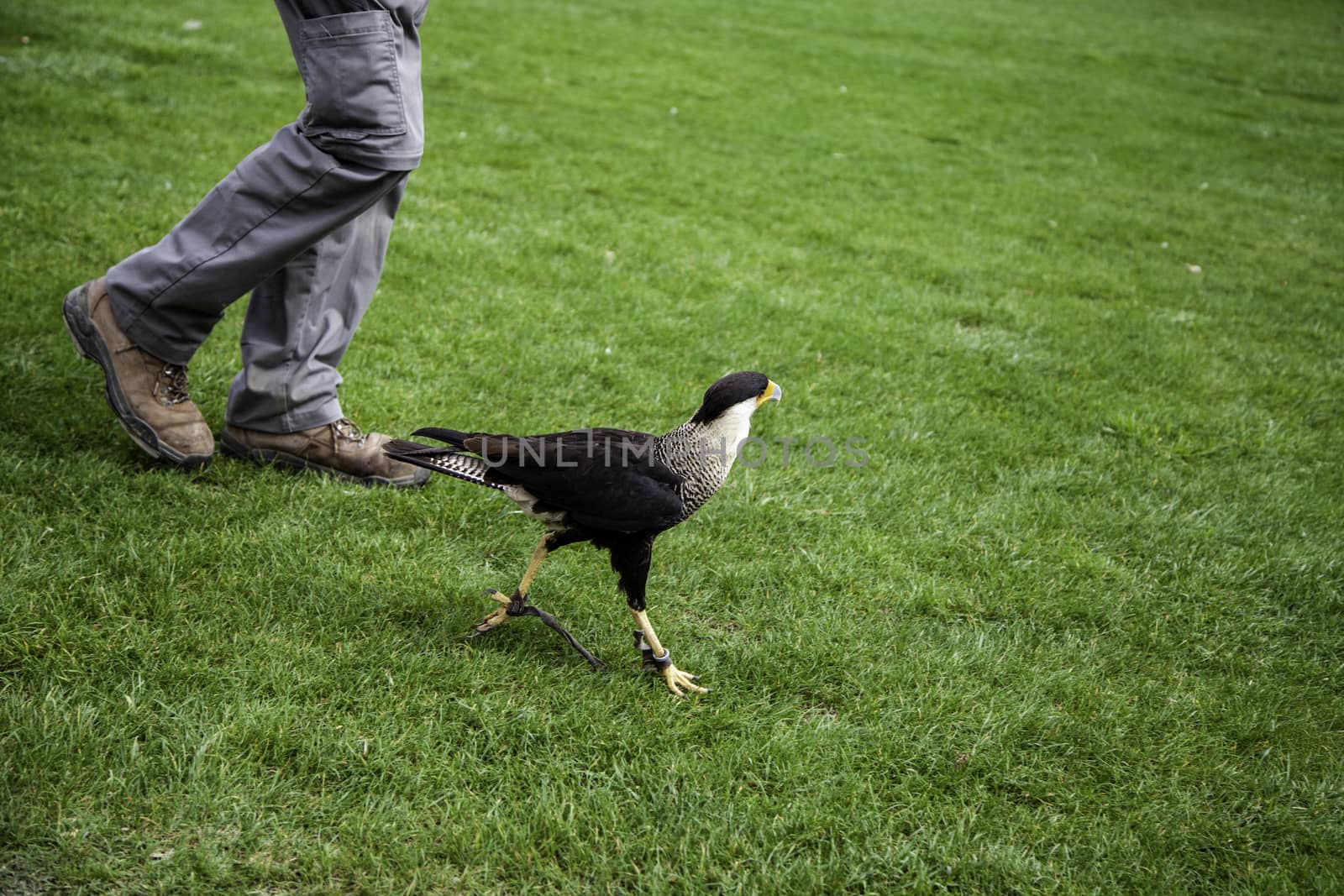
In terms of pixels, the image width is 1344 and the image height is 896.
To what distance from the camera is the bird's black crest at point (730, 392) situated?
2.99m

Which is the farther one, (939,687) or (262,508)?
(262,508)

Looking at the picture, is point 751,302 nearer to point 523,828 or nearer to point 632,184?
point 632,184

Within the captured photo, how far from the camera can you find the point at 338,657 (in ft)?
9.48

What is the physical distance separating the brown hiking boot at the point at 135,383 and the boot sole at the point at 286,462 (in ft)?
0.73

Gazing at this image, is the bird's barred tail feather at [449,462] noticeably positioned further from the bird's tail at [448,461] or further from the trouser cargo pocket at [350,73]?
the trouser cargo pocket at [350,73]

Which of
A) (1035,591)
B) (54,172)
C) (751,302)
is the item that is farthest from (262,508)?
(54,172)

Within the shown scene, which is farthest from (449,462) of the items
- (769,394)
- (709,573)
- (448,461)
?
(709,573)

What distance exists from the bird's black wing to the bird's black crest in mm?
235

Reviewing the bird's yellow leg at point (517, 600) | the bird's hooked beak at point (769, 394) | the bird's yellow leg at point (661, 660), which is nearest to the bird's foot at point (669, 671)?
the bird's yellow leg at point (661, 660)

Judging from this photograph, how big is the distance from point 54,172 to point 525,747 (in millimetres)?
5947

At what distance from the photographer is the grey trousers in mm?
3154

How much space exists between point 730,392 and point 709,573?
935 mm

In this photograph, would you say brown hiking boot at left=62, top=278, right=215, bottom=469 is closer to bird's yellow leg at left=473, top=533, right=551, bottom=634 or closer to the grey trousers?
the grey trousers

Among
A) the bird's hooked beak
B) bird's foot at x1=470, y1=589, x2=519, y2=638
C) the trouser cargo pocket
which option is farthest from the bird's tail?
the trouser cargo pocket
